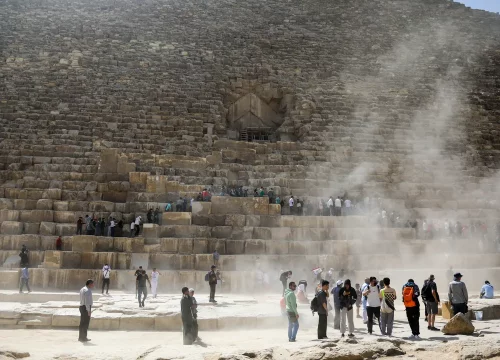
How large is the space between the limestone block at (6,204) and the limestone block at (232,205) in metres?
5.67

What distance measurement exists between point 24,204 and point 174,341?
28.5 ft

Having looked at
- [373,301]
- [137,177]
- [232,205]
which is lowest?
[373,301]

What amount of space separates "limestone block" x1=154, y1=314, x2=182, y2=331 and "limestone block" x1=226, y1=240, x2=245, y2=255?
4.94m

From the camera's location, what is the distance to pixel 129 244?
1321 centimetres

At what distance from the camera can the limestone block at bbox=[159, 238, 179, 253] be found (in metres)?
13.3

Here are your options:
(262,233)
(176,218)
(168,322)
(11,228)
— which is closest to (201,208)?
(176,218)

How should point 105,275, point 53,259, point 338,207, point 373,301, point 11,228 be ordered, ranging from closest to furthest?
point 373,301
point 105,275
point 53,259
point 11,228
point 338,207

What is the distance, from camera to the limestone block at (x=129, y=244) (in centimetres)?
1319

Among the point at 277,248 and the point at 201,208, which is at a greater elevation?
the point at 201,208

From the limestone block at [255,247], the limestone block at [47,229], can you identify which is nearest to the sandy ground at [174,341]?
the limestone block at [255,247]

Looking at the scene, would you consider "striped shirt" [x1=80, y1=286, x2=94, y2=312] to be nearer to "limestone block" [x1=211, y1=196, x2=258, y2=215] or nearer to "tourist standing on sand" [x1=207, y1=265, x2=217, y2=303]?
"tourist standing on sand" [x1=207, y1=265, x2=217, y2=303]

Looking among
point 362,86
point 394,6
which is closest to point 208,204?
point 362,86

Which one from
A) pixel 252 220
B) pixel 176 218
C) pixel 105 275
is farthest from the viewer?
pixel 252 220

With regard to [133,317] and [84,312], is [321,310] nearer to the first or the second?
[133,317]
